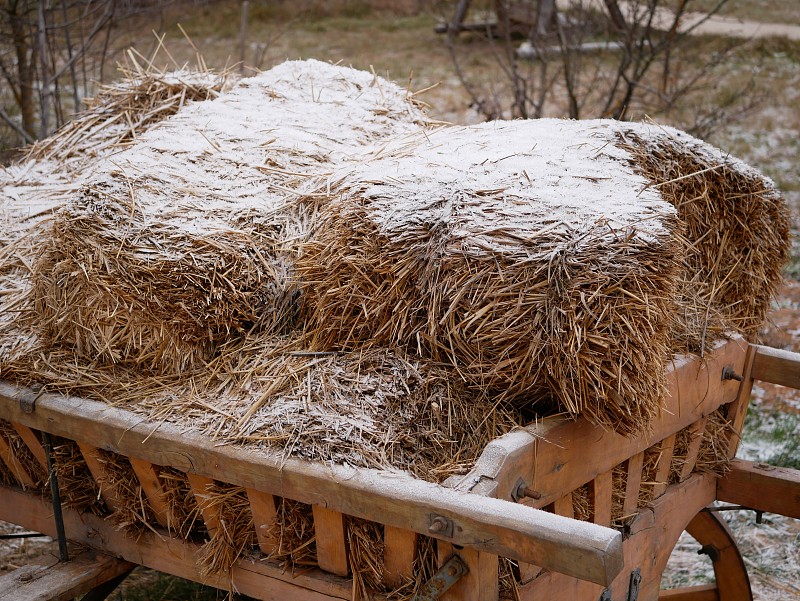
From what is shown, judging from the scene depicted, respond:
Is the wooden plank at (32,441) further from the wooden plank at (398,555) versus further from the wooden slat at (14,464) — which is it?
the wooden plank at (398,555)

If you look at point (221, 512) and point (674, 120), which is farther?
point (674, 120)

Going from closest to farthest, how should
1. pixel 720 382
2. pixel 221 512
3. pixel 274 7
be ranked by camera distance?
pixel 221 512
pixel 720 382
pixel 274 7

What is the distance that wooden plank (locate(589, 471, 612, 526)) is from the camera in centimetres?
227

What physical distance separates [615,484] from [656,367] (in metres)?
0.46

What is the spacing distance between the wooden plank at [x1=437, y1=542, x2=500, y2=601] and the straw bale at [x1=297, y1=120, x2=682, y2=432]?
39cm

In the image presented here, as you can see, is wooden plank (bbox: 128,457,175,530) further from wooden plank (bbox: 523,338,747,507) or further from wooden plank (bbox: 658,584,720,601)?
wooden plank (bbox: 658,584,720,601)

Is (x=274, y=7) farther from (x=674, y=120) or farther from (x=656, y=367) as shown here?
(x=656, y=367)

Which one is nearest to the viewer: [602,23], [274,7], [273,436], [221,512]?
[273,436]

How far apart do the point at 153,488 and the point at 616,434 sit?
1.20 meters

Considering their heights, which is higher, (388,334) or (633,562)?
(388,334)

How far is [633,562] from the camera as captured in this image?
2467 millimetres

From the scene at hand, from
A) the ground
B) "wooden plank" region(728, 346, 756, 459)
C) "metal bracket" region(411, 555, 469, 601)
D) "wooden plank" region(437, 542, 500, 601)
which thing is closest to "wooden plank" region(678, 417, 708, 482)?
"wooden plank" region(728, 346, 756, 459)

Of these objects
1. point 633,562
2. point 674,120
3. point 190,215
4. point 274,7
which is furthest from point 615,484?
point 274,7

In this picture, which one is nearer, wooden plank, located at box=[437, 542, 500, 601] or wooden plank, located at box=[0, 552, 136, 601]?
wooden plank, located at box=[437, 542, 500, 601]
